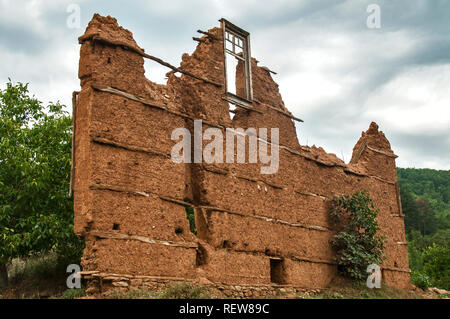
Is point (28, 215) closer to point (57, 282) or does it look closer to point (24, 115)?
point (57, 282)

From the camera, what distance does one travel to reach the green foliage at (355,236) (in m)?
15.9

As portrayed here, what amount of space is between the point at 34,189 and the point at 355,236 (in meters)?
9.60

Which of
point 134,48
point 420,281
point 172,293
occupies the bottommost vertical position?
point 420,281

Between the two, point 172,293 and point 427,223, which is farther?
point 427,223

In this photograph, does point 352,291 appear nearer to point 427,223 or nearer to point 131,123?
point 131,123

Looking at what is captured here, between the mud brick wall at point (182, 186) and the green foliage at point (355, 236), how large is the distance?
0.36 m

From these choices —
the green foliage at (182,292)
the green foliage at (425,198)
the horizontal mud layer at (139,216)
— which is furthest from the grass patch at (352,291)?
the green foliage at (425,198)

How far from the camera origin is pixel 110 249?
34.9 ft

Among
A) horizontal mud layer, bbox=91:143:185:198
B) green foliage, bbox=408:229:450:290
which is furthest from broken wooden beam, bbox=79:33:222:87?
green foliage, bbox=408:229:450:290

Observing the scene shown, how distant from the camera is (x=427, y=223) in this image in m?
56.3

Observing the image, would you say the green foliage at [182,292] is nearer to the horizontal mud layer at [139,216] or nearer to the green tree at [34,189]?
the horizontal mud layer at [139,216]

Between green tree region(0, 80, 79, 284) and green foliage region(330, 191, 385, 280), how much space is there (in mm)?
7856

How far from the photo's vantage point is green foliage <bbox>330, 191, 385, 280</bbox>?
15945 mm

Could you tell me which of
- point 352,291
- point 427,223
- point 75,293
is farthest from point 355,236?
point 427,223
